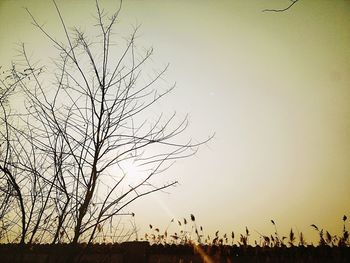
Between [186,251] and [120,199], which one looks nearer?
[120,199]

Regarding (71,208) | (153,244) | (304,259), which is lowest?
(304,259)

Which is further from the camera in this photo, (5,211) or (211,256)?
(211,256)

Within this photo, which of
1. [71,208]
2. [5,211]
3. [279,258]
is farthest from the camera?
[279,258]

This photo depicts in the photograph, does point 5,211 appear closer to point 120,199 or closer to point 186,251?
point 120,199

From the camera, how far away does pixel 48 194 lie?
10.8 ft

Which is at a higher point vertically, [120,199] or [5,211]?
[5,211]

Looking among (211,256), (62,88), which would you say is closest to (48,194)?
(62,88)

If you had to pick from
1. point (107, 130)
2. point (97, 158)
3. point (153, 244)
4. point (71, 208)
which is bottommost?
point (153, 244)

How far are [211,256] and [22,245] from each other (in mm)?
4670

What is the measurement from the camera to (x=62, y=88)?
10.5ft

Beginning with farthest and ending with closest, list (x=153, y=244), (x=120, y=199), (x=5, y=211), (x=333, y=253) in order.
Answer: (x=153, y=244)
(x=333, y=253)
(x=5, y=211)
(x=120, y=199)

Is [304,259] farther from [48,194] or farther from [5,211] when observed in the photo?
[5,211]

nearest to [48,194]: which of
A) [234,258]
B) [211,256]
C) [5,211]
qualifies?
[5,211]

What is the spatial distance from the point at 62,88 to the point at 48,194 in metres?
1.23
